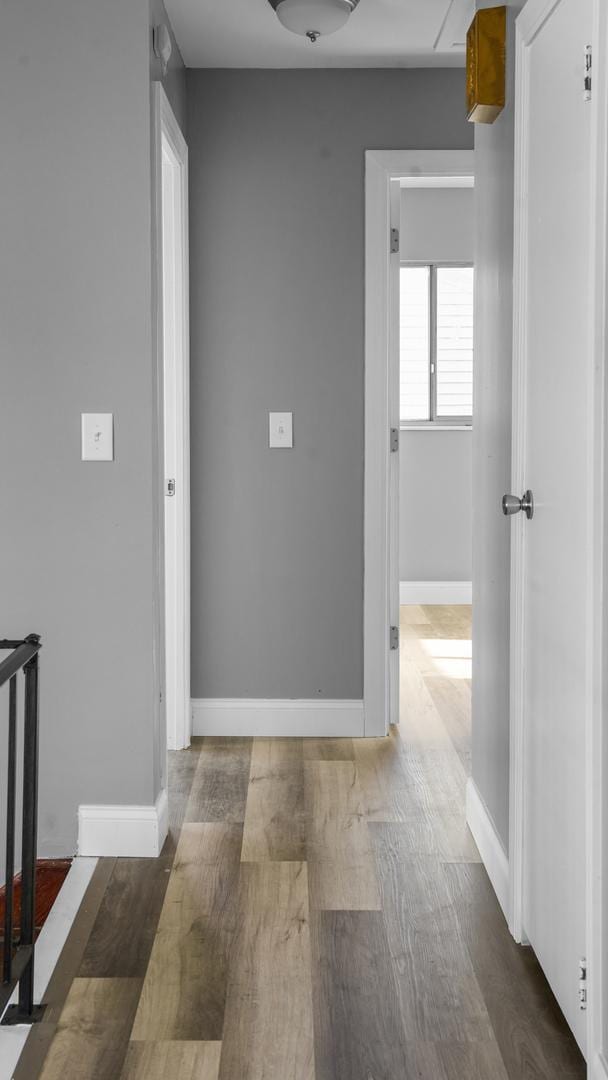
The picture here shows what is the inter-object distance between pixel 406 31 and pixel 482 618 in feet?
6.39

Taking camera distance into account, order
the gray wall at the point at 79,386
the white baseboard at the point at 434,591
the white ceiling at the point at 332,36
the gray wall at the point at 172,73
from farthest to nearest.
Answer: the white baseboard at the point at 434,591 → the white ceiling at the point at 332,36 → the gray wall at the point at 172,73 → the gray wall at the point at 79,386

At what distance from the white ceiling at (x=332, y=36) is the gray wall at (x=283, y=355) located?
0.26ft

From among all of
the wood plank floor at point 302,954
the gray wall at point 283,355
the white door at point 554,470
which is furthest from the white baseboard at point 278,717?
the white door at point 554,470

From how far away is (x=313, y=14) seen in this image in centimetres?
293

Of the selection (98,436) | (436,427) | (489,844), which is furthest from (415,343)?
(489,844)

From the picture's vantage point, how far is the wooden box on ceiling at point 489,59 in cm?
229

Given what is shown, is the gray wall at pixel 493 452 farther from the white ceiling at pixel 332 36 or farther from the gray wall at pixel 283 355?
the gray wall at pixel 283 355

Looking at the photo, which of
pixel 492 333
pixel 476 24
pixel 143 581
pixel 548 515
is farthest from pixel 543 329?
pixel 143 581

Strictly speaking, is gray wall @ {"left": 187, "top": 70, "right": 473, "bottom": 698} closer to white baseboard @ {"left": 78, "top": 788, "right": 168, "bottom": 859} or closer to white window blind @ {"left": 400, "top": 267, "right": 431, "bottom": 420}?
white baseboard @ {"left": 78, "top": 788, "right": 168, "bottom": 859}

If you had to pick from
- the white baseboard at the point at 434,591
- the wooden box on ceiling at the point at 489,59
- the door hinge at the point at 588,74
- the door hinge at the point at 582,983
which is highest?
the wooden box on ceiling at the point at 489,59

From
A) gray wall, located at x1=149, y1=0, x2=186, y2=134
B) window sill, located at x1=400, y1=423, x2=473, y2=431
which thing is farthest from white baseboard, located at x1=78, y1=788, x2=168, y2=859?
window sill, located at x1=400, y1=423, x2=473, y2=431

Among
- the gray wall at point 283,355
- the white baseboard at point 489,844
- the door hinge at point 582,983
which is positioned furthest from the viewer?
the gray wall at point 283,355

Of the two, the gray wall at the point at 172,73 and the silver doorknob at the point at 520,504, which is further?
the gray wall at the point at 172,73

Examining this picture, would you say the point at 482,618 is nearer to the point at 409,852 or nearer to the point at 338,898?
the point at 409,852
